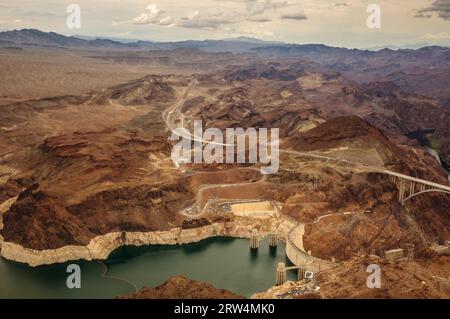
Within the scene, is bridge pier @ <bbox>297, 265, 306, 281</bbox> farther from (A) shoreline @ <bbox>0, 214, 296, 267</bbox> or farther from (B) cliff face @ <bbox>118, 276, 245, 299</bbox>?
(B) cliff face @ <bbox>118, 276, 245, 299</bbox>

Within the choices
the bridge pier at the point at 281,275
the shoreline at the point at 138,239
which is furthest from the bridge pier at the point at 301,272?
the shoreline at the point at 138,239

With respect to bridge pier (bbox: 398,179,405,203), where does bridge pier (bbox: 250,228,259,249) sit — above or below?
below

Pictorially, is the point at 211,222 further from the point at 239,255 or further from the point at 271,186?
the point at 271,186

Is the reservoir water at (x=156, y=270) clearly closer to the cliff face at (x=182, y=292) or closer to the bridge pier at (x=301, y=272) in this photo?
the bridge pier at (x=301, y=272)

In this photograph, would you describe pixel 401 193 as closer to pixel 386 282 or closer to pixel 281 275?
pixel 281 275

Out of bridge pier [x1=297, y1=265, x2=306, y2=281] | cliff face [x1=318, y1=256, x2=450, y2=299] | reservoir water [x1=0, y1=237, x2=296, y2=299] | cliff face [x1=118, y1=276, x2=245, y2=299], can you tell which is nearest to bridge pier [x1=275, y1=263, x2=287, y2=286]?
reservoir water [x1=0, y1=237, x2=296, y2=299]

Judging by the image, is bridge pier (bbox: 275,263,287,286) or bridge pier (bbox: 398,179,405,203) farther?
bridge pier (bbox: 398,179,405,203)

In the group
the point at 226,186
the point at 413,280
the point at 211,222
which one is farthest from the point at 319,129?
the point at 413,280
